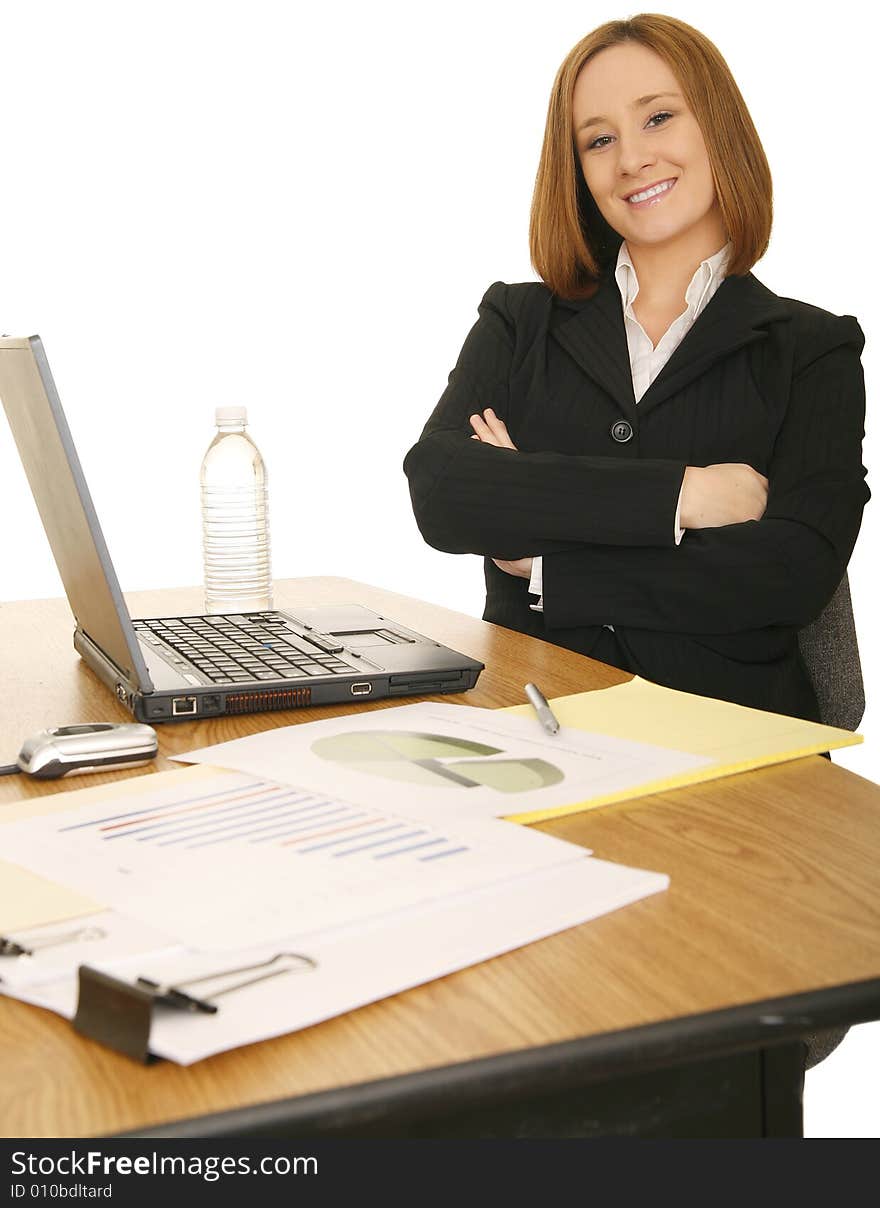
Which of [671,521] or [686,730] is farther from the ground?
[671,521]

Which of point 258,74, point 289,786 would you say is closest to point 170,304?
point 258,74

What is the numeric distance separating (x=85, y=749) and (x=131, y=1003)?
0.44 meters

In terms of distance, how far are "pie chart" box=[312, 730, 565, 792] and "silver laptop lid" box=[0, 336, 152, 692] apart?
213 millimetres

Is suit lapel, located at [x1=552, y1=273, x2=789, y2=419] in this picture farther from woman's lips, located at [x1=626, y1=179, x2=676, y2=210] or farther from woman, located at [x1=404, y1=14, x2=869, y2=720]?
woman's lips, located at [x1=626, y1=179, x2=676, y2=210]

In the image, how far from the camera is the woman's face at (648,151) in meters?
2.04

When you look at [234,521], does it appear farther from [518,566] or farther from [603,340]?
[603,340]

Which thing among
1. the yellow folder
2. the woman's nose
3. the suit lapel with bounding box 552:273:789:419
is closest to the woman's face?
the woman's nose

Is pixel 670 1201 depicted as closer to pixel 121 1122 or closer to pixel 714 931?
pixel 714 931

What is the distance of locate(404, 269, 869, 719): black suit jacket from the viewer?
5.67 ft

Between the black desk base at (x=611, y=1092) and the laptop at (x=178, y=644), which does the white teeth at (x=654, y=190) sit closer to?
the laptop at (x=178, y=644)

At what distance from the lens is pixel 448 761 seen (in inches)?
39.3

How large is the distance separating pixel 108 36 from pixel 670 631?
258 centimetres

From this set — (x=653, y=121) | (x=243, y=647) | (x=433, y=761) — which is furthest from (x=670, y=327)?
(x=433, y=761)

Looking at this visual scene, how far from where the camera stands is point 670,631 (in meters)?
1.79
